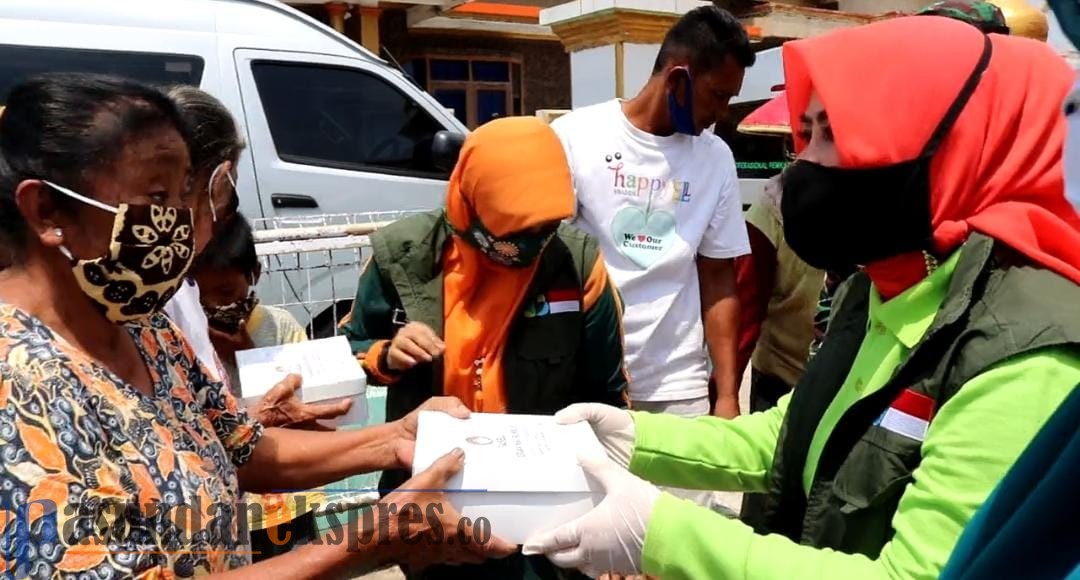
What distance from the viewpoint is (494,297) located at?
223cm

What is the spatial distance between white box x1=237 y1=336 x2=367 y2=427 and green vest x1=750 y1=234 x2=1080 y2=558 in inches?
43.5

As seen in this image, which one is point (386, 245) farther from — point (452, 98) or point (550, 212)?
point (452, 98)

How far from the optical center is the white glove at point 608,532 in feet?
4.59

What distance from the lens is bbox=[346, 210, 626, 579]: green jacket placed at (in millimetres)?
2205

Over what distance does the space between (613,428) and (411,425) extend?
51 centimetres

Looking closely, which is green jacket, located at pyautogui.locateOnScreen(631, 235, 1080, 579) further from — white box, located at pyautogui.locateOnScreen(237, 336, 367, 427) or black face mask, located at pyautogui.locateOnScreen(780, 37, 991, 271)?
white box, located at pyautogui.locateOnScreen(237, 336, 367, 427)

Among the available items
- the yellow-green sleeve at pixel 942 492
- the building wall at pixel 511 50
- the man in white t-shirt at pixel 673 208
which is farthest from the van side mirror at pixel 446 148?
Result: the building wall at pixel 511 50

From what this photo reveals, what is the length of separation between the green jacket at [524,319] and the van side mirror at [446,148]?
8.76 feet

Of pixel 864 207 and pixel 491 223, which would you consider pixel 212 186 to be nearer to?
pixel 491 223

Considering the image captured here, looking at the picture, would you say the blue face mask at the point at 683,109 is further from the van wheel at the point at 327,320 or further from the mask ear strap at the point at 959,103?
the van wheel at the point at 327,320

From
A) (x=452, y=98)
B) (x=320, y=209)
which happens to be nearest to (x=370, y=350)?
(x=320, y=209)

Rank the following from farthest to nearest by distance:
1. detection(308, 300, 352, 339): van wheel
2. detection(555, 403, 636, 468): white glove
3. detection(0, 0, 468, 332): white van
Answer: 1. detection(0, 0, 468, 332): white van
2. detection(308, 300, 352, 339): van wheel
3. detection(555, 403, 636, 468): white glove

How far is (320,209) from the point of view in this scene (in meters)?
4.95

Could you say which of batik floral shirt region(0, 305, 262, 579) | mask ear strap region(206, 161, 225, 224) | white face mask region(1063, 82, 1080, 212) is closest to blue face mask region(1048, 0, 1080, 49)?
white face mask region(1063, 82, 1080, 212)
